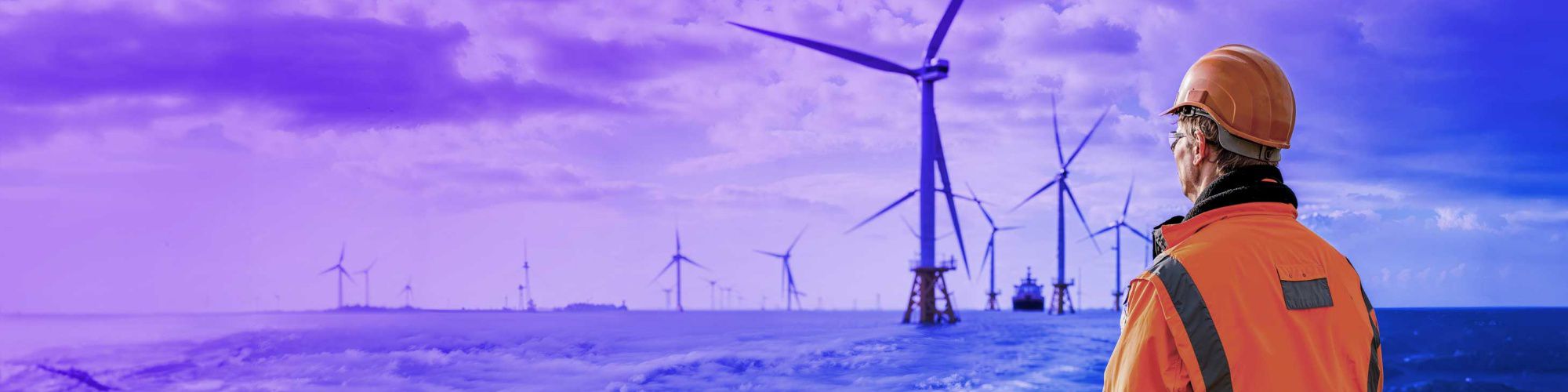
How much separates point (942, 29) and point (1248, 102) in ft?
162

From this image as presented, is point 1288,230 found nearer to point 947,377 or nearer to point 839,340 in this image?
point 947,377

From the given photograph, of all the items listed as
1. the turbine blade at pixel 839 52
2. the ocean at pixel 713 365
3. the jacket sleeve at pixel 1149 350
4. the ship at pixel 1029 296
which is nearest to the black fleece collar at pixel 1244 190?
the jacket sleeve at pixel 1149 350

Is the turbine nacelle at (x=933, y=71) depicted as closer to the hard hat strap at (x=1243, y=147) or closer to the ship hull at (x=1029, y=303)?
the hard hat strap at (x=1243, y=147)

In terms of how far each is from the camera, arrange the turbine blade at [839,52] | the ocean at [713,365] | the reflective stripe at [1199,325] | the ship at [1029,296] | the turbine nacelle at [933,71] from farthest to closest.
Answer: the ship at [1029,296]
the turbine nacelle at [933,71]
the turbine blade at [839,52]
the ocean at [713,365]
the reflective stripe at [1199,325]

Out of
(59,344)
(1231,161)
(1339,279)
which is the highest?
(1231,161)

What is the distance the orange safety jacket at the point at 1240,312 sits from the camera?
80.0 inches

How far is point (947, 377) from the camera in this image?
92.7ft

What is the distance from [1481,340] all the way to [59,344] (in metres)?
105

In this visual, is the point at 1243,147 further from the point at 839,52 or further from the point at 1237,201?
the point at 839,52

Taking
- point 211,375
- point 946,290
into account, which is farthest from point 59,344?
point 946,290

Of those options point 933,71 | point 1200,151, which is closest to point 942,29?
point 933,71

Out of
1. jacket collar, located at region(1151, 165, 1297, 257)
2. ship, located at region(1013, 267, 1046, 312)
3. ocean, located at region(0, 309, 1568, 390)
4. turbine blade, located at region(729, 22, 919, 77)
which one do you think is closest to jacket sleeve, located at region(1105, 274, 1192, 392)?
jacket collar, located at region(1151, 165, 1297, 257)

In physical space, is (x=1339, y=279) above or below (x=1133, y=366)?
above

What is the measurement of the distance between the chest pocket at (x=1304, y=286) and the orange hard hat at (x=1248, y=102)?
0.98ft
